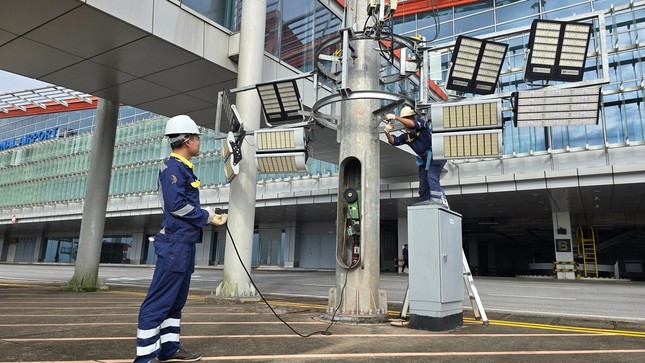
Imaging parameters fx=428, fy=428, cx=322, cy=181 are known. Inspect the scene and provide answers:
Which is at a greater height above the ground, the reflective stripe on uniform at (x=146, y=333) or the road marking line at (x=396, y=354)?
the reflective stripe on uniform at (x=146, y=333)

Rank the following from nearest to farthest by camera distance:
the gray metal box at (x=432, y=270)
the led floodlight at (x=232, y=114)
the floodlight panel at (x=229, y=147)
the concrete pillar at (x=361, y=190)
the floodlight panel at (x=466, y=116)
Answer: the gray metal box at (x=432, y=270), the concrete pillar at (x=361, y=190), the floodlight panel at (x=466, y=116), the floodlight panel at (x=229, y=147), the led floodlight at (x=232, y=114)

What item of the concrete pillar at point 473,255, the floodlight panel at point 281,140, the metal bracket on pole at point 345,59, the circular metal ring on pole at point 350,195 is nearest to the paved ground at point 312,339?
the circular metal ring on pole at point 350,195

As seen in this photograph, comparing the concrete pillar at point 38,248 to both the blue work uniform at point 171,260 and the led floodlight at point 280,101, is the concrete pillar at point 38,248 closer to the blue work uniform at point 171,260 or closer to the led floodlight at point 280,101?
the led floodlight at point 280,101

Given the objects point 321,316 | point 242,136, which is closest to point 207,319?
point 321,316

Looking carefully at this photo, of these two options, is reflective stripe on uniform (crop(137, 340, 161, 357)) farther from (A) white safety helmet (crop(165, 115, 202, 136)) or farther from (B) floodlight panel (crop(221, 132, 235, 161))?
(B) floodlight panel (crop(221, 132, 235, 161))

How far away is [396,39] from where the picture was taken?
6977mm

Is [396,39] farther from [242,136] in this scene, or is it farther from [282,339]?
[282,339]

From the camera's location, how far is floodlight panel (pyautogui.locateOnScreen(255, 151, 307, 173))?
7859 mm

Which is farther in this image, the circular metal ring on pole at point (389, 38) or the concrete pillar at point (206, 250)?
the concrete pillar at point (206, 250)

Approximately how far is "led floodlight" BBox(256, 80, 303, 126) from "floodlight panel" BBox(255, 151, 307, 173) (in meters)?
1.10

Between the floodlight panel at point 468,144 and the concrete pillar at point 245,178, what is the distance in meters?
4.78

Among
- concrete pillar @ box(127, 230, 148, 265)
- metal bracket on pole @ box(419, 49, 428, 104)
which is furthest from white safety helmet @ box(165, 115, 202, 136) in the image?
concrete pillar @ box(127, 230, 148, 265)

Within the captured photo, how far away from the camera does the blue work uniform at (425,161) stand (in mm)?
6277

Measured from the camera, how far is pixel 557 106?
678 centimetres
